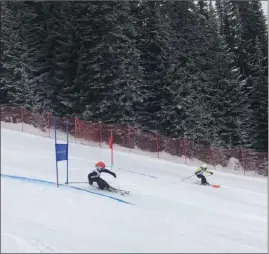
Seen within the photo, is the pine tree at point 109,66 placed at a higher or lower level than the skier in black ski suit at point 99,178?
higher

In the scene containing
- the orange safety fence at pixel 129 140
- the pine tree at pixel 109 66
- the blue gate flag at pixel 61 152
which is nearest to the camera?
the blue gate flag at pixel 61 152

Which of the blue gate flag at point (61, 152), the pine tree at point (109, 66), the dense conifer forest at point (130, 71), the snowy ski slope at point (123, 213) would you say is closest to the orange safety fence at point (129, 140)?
the pine tree at point (109, 66)

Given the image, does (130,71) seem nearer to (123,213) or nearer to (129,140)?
(129,140)

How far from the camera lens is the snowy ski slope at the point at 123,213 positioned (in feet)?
29.6

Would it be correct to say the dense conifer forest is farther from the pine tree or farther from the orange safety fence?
the orange safety fence

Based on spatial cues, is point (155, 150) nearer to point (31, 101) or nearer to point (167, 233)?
point (31, 101)

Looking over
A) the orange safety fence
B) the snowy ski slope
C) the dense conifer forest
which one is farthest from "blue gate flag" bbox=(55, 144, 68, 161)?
the dense conifer forest

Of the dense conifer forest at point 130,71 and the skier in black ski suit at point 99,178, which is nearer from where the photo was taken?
the skier in black ski suit at point 99,178

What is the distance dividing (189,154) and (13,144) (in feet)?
42.2

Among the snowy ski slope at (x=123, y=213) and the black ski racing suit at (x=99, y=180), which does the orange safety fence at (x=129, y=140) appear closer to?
the snowy ski slope at (x=123, y=213)

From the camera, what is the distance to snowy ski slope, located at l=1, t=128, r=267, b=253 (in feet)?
29.6

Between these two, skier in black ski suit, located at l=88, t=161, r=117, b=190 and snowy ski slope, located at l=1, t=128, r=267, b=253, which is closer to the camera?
snowy ski slope, located at l=1, t=128, r=267, b=253

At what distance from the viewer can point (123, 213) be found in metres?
12.3

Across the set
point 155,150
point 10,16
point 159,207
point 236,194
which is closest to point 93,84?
point 155,150
